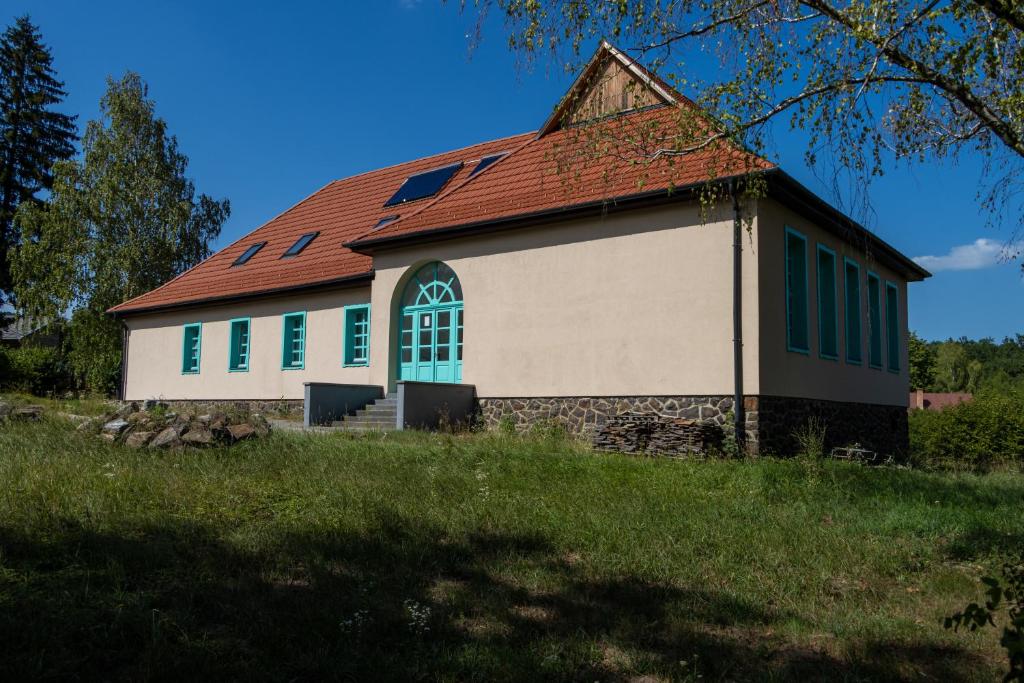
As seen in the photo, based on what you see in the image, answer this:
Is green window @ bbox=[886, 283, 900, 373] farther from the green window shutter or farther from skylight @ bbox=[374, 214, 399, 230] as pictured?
skylight @ bbox=[374, 214, 399, 230]

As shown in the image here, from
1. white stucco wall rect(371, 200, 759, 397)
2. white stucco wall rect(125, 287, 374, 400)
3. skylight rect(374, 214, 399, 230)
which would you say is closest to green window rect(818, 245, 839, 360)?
white stucco wall rect(371, 200, 759, 397)

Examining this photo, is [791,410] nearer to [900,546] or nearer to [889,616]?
[900,546]

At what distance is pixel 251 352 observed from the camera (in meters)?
20.9

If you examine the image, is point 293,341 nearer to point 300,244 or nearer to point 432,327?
point 300,244

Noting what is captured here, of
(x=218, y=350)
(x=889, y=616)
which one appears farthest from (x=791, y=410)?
(x=218, y=350)

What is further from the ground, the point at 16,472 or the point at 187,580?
the point at 16,472

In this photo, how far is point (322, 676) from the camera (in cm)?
439

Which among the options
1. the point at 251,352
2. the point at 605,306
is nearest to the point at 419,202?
the point at 251,352

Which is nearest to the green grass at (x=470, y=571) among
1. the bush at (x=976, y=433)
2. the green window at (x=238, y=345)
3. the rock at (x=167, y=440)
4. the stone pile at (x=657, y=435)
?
the rock at (x=167, y=440)

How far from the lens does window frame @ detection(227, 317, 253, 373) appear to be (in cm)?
2094

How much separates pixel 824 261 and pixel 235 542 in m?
12.6

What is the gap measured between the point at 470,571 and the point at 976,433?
59.3ft

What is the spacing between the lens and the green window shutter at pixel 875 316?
17.5 m

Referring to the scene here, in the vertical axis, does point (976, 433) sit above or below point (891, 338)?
below
